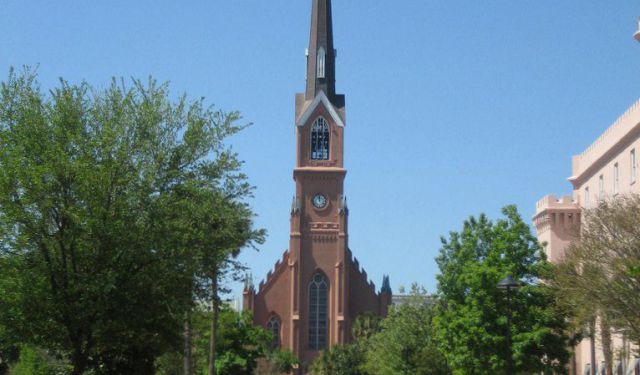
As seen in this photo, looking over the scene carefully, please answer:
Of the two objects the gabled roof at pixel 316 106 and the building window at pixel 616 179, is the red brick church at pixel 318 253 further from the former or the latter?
the building window at pixel 616 179

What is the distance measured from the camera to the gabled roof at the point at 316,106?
9931 cm

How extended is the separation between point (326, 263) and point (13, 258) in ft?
235

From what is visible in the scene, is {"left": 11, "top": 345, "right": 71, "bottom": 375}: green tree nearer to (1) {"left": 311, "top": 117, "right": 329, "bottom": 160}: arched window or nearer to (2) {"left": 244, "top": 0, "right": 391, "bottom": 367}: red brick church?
(2) {"left": 244, "top": 0, "right": 391, "bottom": 367}: red brick church

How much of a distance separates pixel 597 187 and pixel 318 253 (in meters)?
51.6

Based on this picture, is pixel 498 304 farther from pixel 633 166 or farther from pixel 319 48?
pixel 319 48

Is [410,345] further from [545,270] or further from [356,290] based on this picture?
[356,290]

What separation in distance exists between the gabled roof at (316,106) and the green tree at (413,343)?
41.0 m

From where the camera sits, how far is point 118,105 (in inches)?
1078

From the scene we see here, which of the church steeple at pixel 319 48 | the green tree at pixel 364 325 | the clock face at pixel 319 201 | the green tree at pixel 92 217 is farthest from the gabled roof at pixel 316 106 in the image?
the green tree at pixel 92 217

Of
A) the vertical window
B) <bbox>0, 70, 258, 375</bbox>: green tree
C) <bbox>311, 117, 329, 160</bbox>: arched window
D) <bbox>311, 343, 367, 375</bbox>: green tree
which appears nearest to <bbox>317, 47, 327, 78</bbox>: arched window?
<bbox>311, 117, 329, 160</bbox>: arched window

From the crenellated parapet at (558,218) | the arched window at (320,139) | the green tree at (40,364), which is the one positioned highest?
the arched window at (320,139)

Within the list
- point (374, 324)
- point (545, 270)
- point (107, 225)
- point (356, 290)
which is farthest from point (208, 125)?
point (356, 290)

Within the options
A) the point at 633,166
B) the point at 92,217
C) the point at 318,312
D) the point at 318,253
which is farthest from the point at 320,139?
the point at 92,217

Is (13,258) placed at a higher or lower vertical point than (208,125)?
lower
